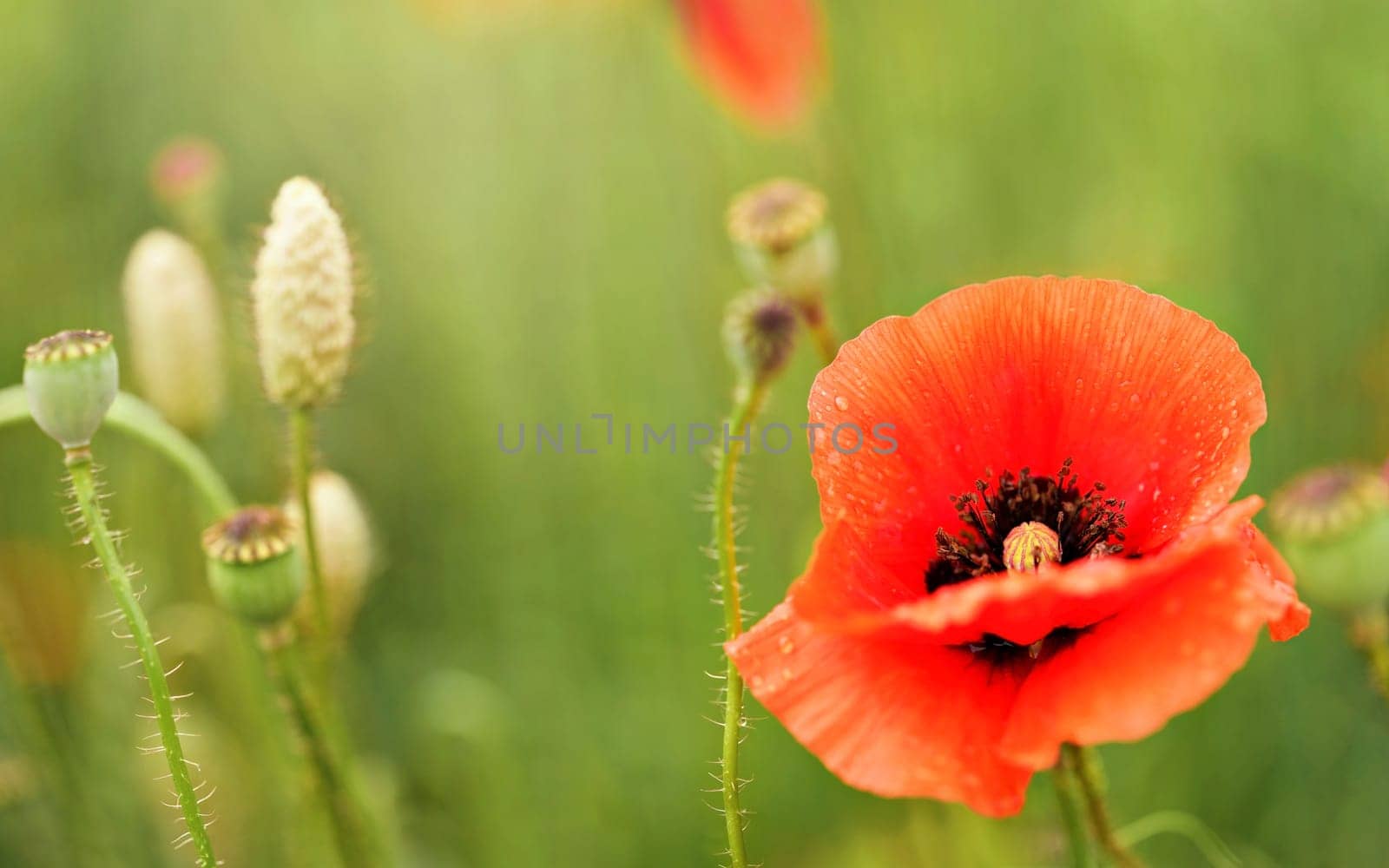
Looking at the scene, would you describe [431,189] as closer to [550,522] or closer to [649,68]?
[649,68]

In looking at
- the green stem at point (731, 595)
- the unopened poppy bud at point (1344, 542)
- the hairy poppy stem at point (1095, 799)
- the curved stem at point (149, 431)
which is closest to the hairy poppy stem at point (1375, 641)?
the unopened poppy bud at point (1344, 542)

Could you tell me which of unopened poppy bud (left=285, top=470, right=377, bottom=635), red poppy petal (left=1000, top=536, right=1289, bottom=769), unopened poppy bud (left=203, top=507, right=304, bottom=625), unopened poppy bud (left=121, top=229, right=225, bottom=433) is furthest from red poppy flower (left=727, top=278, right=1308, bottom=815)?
unopened poppy bud (left=121, top=229, right=225, bottom=433)

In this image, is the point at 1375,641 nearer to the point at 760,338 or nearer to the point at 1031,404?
the point at 1031,404

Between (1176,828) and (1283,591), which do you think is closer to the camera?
(1283,591)

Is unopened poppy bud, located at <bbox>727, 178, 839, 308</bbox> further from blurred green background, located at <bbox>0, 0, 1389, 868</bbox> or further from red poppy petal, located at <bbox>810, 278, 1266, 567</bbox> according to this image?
blurred green background, located at <bbox>0, 0, 1389, 868</bbox>

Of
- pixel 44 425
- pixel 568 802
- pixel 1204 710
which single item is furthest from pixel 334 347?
pixel 1204 710

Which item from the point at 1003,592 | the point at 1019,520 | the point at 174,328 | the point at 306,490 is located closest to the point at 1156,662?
the point at 1003,592
